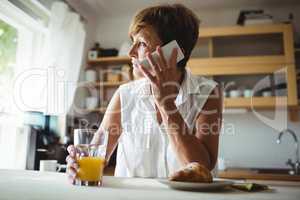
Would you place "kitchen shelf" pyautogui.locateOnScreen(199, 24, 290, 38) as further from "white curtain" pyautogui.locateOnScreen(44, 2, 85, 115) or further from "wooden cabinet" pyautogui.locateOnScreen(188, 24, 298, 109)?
"white curtain" pyautogui.locateOnScreen(44, 2, 85, 115)

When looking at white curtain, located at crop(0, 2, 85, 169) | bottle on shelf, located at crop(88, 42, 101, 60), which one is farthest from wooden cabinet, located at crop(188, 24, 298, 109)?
white curtain, located at crop(0, 2, 85, 169)

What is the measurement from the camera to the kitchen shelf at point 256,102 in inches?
100

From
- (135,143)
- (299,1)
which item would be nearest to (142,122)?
(135,143)

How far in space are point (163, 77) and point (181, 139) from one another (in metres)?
0.17

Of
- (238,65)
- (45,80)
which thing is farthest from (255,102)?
(45,80)

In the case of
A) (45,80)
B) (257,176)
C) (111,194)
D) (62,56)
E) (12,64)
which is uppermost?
(62,56)

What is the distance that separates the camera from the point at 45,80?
83.5 inches

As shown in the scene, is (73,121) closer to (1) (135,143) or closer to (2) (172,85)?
(1) (135,143)

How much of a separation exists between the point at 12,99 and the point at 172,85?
5.34 ft

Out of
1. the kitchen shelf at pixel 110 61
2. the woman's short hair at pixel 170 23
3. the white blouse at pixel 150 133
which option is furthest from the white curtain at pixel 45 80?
the woman's short hair at pixel 170 23

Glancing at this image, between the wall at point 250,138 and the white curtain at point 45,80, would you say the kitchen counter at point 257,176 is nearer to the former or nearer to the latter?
the wall at point 250,138

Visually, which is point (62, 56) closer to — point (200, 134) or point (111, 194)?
point (200, 134)

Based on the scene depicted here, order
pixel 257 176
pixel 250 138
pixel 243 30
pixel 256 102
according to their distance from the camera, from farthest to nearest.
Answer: pixel 250 138
pixel 243 30
pixel 256 102
pixel 257 176

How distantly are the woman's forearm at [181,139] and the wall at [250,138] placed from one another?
85.8 inches
